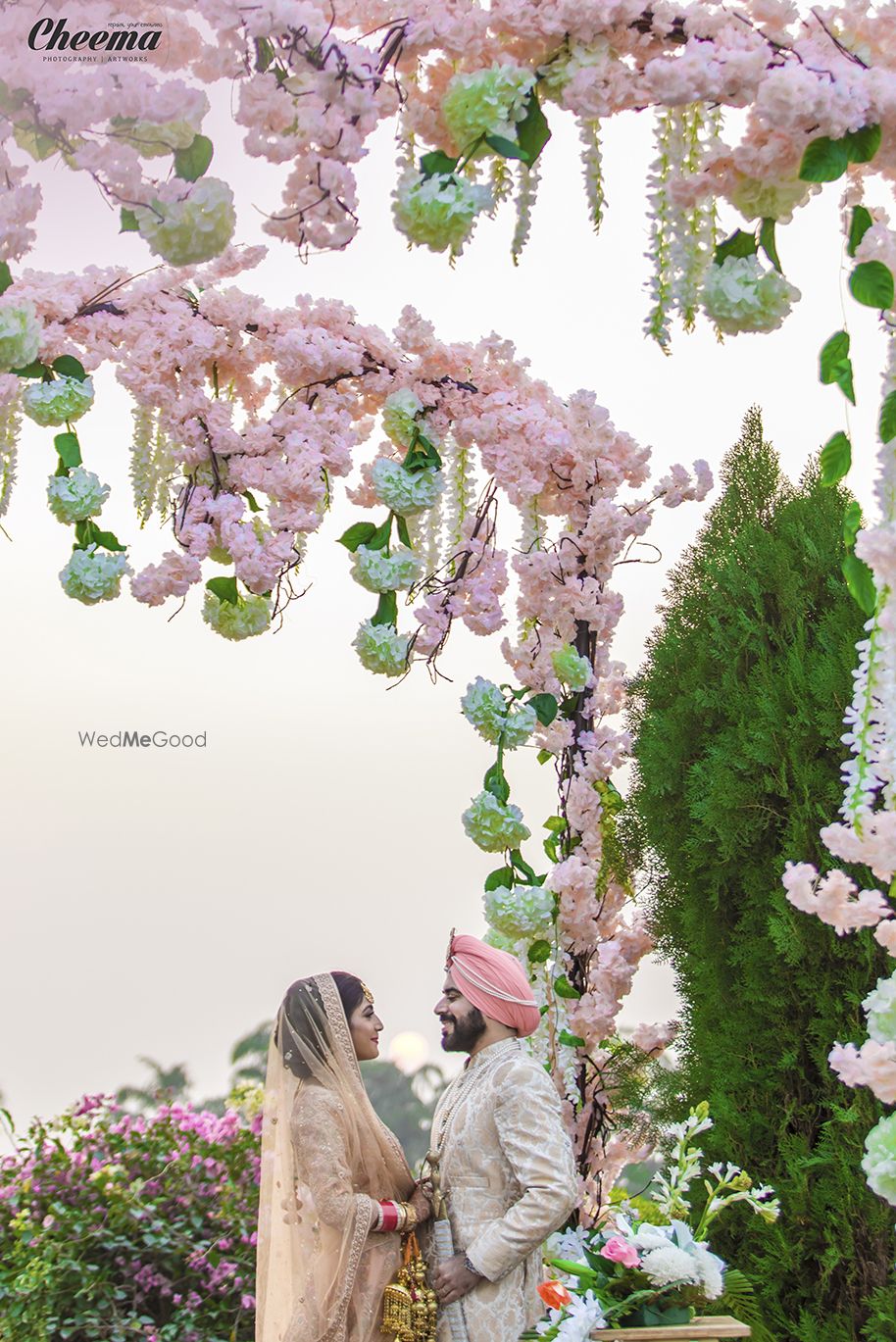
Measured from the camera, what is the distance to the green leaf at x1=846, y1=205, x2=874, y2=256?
170 cm

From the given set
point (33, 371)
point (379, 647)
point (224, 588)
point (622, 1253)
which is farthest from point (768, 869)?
point (33, 371)

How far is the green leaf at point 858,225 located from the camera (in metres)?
1.70

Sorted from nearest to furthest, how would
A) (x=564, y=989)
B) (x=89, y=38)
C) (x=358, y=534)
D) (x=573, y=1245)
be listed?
(x=89, y=38) < (x=573, y=1245) < (x=358, y=534) < (x=564, y=989)

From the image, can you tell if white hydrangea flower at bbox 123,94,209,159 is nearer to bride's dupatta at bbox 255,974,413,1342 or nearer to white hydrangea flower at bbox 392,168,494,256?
white hydrangea flower at bbox 392,168,494,256

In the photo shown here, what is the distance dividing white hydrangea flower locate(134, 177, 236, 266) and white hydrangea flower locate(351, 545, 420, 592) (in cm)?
89

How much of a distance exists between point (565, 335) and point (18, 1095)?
295 centimetres

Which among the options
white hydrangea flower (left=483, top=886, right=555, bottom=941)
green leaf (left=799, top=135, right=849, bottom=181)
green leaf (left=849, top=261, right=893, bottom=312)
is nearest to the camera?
green leaf (left=849, top=261, right=893, bottom=312)

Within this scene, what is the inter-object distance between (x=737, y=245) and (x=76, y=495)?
1550 millimetres

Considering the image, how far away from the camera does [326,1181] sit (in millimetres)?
2654

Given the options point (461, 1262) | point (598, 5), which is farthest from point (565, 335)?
point (461, 1262)

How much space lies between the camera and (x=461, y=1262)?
8.40 ft

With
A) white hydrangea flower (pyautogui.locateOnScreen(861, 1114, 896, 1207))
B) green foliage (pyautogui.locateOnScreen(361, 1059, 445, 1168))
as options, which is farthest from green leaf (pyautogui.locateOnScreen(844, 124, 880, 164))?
green foliage (pyautogui.locateOnScreen(361, 1059, 445, 1168))

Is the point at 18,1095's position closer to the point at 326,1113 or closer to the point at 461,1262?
the point at 326,1113

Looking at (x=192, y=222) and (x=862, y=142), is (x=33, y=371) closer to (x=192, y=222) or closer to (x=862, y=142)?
(x=192, y=222)
